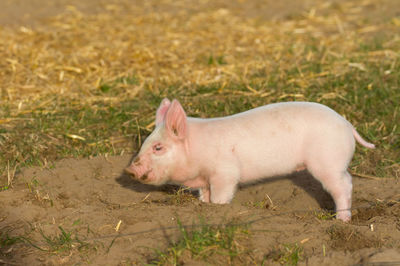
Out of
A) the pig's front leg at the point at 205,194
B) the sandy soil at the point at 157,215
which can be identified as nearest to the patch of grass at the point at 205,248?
the sandy soil at the point at 157,215

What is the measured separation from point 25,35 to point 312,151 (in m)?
6.80

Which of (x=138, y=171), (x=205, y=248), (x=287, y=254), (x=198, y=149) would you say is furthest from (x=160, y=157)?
(x=287, y=254)

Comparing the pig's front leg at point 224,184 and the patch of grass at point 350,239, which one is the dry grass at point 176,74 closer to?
the pig's front leg at point 224,184

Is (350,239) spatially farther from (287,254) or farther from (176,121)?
(176,121)

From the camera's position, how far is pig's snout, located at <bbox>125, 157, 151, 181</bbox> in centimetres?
476

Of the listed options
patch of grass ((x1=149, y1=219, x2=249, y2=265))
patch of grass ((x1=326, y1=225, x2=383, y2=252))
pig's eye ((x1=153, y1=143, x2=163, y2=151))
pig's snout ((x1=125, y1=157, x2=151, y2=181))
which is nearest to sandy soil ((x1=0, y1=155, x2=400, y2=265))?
patch of grass ((x1=326, y1=225, x2=383, y2=252))

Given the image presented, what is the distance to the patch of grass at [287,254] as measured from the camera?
11.1 feet

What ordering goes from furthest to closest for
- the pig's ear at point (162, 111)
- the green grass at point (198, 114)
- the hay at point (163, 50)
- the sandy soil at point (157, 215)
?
the hay at point (163, 50) < the green grass at point (198, 114) < the pig's ear at point (162, 111) < the sandy soil at point (157, 215)

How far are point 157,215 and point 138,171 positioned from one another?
30.3 inches

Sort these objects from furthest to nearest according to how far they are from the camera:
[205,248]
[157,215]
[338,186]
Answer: [338,186], [157,215], [205,248]

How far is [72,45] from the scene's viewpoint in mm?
9477

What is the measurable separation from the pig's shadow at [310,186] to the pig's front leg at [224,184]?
57cm

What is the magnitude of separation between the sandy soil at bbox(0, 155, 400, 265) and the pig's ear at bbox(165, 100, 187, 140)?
52cm

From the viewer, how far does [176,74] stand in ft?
26.2
